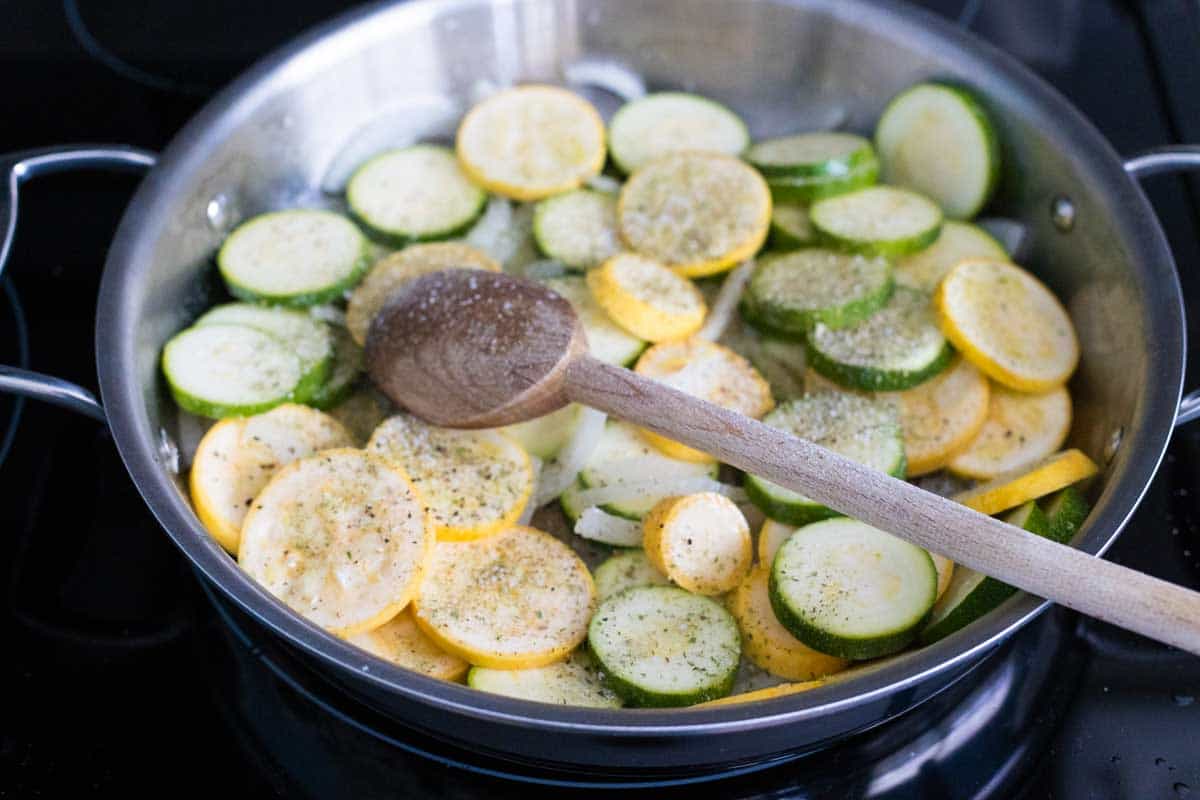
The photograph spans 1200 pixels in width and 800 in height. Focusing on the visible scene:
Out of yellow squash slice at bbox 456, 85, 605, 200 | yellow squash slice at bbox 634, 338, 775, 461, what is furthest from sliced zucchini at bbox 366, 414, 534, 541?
yellow squash slice at bbox 456, 85, 605, 200

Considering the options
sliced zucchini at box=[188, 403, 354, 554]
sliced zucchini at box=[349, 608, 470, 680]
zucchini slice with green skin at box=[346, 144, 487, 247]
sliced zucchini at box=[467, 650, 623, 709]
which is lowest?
sliced zucchini at box=[349, 608, 470, 680]

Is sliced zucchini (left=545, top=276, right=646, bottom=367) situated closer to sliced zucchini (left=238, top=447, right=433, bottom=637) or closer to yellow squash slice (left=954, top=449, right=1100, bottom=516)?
sliced zucchini (left=238, top=447, right=433, bottom=637)

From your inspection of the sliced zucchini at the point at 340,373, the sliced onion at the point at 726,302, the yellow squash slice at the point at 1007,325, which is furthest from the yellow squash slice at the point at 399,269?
the yellow squash slice at the point at 1007,325

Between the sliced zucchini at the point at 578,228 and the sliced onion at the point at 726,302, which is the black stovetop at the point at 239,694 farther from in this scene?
the sliced zucchini at the point at 578,228

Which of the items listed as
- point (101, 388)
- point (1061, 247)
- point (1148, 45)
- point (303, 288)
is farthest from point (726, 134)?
point (101, 388)

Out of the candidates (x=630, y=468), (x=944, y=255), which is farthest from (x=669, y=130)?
(x=630, y=468)

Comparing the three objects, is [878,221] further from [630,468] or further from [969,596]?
[969,596]

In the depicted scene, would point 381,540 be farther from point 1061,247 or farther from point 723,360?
point 1061,247
